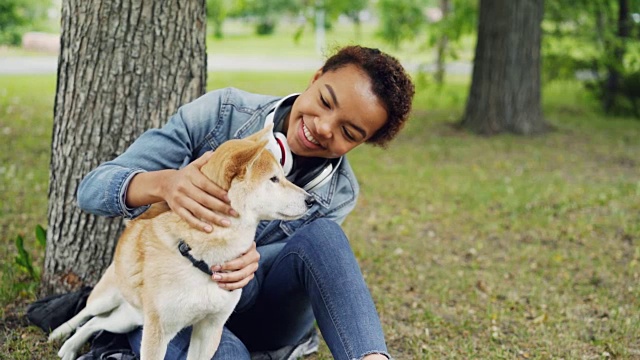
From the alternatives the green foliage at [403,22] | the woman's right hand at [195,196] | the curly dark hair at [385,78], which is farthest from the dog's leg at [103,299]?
the green foliage at [403,22]

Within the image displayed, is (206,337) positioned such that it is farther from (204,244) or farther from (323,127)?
(323,127)

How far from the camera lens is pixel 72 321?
3.40 m

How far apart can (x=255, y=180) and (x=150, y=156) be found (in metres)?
0.60

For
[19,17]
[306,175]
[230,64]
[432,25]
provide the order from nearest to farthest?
[306,175]
[432,25]
[19,17]
[230,64]

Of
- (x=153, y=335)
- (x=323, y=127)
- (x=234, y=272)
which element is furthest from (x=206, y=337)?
(x=323, y=127)

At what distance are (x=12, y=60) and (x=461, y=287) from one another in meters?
18.1

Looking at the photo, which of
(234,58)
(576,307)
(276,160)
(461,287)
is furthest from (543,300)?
(234,58)

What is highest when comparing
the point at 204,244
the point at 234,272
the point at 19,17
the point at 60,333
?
the point at 204,244

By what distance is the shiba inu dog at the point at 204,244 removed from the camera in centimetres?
256

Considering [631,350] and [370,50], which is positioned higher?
[370,50]

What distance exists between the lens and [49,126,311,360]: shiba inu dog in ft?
8.39

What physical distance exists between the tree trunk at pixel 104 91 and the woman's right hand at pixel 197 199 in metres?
1.31

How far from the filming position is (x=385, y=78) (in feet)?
9.78

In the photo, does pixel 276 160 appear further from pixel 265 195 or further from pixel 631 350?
pixel 631 350
